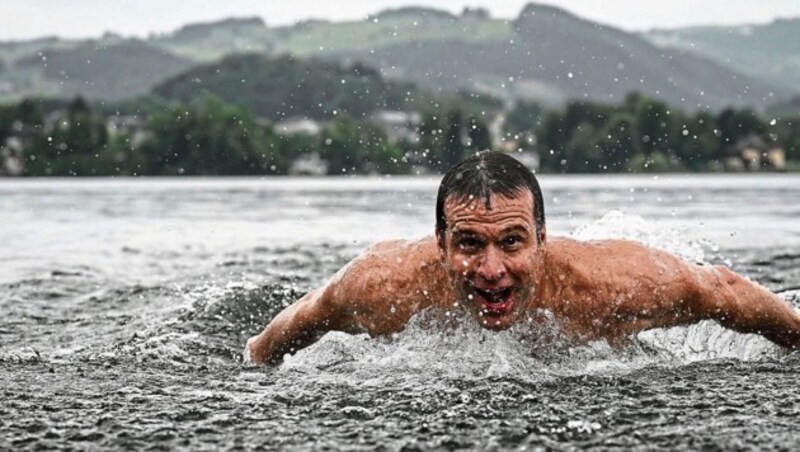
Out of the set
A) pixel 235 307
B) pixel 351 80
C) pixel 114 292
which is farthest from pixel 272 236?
pixel 351 80

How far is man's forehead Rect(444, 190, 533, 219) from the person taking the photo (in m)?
5.57

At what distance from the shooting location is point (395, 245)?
21.1 ft

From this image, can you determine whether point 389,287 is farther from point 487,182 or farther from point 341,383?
point 487,182

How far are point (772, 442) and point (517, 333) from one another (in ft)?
6.85

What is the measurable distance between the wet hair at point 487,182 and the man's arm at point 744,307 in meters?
1.12

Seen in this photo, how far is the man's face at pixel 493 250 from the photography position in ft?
18.2

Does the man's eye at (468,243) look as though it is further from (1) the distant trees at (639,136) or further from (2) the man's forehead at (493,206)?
(1) the distant trees at (639,136)

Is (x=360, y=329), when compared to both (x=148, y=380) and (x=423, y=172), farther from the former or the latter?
(x=423, y=172)

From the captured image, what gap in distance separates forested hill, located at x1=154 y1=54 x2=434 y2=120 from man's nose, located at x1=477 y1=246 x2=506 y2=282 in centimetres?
11455

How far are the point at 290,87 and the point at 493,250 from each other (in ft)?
450

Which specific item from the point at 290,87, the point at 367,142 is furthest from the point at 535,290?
the point at 290,87

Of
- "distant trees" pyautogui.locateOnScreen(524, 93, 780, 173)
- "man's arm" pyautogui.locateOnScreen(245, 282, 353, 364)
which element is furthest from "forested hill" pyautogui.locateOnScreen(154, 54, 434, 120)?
"man's arm" pyautogui.locateOnScreen(245, 282, 353, 364)

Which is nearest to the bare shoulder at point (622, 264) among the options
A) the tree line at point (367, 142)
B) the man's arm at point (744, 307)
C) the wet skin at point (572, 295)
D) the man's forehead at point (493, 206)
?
the wet skin at point (572, 295)

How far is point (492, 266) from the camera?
5531 millimetres
